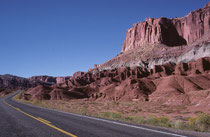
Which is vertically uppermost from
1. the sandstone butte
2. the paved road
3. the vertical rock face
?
the vertical rock face

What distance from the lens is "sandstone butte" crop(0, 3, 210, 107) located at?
58.1m

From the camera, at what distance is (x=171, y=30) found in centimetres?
15300

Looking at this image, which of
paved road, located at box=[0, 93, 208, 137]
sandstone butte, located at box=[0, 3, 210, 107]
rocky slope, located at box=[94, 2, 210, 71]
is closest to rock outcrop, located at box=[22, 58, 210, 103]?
sandstone butte, located at box=[0, 3, 210, 107]

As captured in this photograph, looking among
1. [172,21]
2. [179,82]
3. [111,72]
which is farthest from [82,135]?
[172,21]

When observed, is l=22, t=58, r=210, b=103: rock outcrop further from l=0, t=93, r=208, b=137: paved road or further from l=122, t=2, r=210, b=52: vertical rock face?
l=122, t=2, r=210, b=52: vertical rock face

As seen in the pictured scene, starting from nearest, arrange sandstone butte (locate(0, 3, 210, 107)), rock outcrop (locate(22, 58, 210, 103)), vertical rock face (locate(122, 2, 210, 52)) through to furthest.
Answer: rock outcrop (locate(22, 58, 210, 103)) < sandstone butte (locate(0, 3, 210, 107)) < vertical rock face (locate(122, 2, 210, 52))

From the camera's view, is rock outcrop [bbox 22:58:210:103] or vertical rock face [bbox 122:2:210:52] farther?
vertical rock face [bbox 122:2:210:52]

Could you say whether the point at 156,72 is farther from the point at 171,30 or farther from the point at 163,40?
the point at 171,30

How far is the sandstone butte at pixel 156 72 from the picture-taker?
58125mm

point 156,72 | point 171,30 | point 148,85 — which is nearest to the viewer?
point 148,85

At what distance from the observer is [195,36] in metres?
136

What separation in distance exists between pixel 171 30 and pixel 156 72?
82.1 meters

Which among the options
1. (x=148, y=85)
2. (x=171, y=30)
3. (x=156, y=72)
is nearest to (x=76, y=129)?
(x=148, y=85)

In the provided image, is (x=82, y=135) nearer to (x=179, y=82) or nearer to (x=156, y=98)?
(x=156, y=98)
